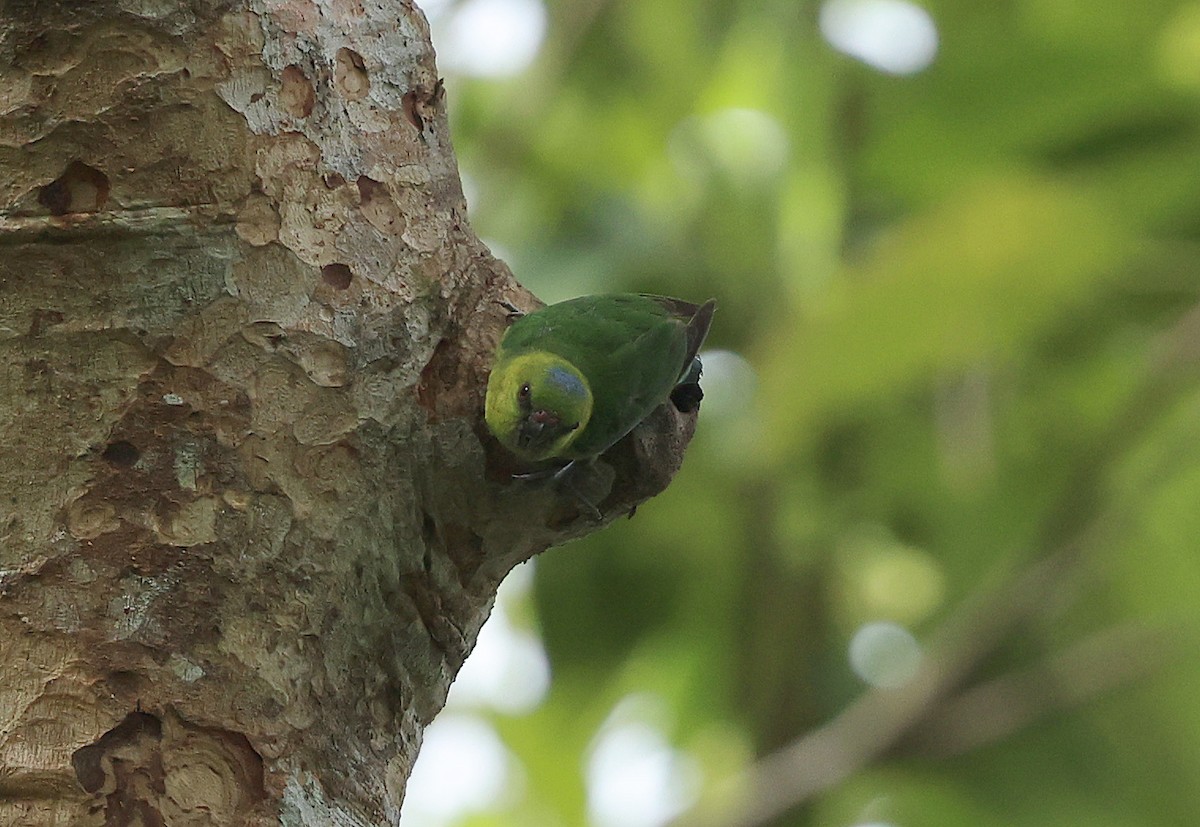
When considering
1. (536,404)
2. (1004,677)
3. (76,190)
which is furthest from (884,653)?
(76,190)

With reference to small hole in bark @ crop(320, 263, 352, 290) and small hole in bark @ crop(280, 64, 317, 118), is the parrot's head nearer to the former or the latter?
small hole in bark @ crop(320, 263, 352, 290)

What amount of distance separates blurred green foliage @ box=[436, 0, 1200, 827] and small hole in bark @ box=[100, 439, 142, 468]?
224cm

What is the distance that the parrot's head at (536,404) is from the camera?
2.83 meters

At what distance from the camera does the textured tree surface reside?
A: 239 centimetres

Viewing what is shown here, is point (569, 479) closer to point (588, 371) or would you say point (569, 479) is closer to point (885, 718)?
point (588, 371)

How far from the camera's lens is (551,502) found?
2.84m

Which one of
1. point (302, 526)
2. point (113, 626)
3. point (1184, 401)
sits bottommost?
point (113, 626)

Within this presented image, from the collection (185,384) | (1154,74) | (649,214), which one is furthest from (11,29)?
(1154,74)

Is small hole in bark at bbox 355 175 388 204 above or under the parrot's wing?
under

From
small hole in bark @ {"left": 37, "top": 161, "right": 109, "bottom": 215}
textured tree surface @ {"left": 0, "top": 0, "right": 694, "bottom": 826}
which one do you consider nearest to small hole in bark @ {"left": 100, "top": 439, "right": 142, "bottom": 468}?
textured tree surface @ {"left": 0, "top": 0, "right": 694, "bottom": 826}

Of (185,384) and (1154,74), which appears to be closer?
(185,384)

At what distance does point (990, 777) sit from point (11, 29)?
417cm

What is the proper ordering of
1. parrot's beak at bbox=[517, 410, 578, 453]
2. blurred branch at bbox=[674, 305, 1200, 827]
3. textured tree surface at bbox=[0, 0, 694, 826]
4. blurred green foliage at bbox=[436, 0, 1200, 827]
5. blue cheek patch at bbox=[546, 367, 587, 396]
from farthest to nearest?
blurred branch at bbox=[674, 305, 1200, 827]
blurred green foliage at bbox=[436, 0, 1200, 827]
blue cheek patch at bbox=[546, 367, 587, 396]
parrot's beak at bbox=[517, 410, 578, 453]
textured tree surface at bbox=[0, 0, 694, 826]

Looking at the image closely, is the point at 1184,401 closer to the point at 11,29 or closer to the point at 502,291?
the point at 502,291
